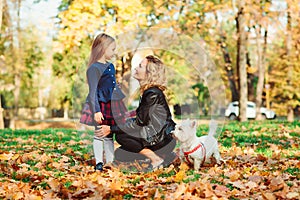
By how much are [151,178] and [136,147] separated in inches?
26.7

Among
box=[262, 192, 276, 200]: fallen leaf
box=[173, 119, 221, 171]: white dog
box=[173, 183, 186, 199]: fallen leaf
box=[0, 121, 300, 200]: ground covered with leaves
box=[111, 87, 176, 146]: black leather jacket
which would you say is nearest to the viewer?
box=[262, 192, 276, 200]: fallen leaf

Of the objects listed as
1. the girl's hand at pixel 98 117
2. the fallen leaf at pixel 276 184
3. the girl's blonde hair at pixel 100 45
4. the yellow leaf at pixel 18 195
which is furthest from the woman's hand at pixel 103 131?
the fallen leaf at pixel 276 184

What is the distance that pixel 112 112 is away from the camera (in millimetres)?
5102

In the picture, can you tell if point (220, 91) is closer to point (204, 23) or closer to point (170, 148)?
point (170, 148)

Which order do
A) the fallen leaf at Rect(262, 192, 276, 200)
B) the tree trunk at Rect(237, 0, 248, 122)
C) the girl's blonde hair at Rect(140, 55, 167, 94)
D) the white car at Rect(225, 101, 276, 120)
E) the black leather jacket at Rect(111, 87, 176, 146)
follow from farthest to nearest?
the white car at Rect(225, 101, 276, 120), the tree trunk at Rect(237, 0, 248, 122), the girl's blonde hair at Rect(140, 55, 167, 94), the black leather jacket at Rect(111, 87, 176, 146), the fallen leaf at Rect(262, 192, 276, 200)

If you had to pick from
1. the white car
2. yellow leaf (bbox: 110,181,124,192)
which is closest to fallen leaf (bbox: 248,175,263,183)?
yellow leaf (bbox: 110,181,124,192)

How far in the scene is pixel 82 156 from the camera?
6.29 metres

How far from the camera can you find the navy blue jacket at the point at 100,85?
16.5 ft

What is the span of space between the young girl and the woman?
0.37 feet

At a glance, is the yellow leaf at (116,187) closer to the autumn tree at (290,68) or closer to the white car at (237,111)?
the autumn tree at (290,68)

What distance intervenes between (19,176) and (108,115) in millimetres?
1139

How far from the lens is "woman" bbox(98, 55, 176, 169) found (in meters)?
4.98

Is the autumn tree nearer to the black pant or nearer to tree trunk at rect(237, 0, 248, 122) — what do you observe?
tree trunk at rect(237, 0, 248, 122)

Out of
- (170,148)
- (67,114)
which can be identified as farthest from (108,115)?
(67,114)
